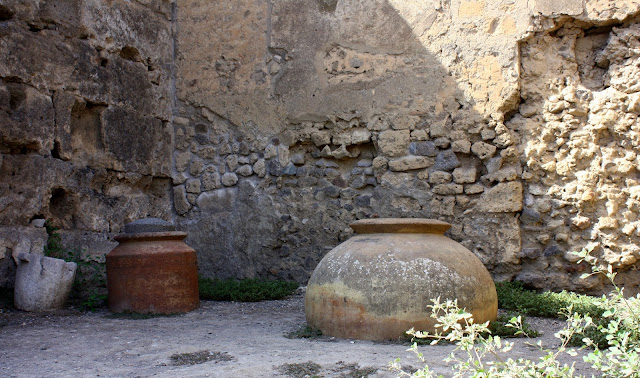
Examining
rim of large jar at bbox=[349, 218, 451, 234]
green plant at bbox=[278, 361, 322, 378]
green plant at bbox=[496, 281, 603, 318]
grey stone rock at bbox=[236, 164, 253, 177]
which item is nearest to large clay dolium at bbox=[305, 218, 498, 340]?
rim of large jar at bbox=[349, 218, 451, 234]

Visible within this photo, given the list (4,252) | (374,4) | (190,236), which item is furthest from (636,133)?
(4,252)

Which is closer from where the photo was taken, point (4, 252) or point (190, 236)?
point (4, 252)

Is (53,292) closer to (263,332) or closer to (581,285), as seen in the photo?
(263,332)

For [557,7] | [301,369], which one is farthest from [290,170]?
[301,369]

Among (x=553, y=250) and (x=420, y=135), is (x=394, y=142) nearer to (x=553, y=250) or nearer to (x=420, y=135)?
(x=420, y=135)

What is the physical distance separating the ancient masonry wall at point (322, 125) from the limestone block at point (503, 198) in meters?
0.02

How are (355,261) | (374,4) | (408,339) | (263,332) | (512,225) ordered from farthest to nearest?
1. (374,4)
2. (512,225)
3. (263,332)
4. (355,261)
5. (408,339)

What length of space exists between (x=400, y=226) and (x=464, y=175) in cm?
150

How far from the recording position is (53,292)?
4613 mm

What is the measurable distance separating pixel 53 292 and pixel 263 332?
71.8 inches

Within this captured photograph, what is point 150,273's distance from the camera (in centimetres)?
462

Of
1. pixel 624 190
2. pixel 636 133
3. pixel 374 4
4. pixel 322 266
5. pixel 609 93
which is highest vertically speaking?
pixel 374 4

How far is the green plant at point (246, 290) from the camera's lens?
17.1 ft

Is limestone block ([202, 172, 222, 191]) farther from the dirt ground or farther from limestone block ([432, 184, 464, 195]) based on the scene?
limestone block ([432, 184, 464, 195])
